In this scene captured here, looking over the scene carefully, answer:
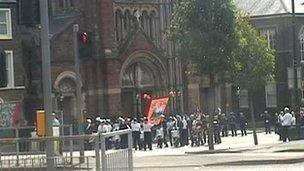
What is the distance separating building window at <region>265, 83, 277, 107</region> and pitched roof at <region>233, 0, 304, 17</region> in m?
6.65

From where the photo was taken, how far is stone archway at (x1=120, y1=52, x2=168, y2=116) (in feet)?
202

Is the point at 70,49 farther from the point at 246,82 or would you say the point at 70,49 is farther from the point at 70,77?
the point at 246,82

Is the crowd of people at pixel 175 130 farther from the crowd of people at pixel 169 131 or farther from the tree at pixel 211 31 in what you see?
the tree at pixel 211 31

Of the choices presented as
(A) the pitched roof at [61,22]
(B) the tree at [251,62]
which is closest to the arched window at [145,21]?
(A) the pitched roof at [61,22]

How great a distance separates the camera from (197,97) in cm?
6475

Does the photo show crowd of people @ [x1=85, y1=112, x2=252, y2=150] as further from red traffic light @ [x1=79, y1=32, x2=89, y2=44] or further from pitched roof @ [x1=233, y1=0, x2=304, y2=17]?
pitched roof @ [x1=233, y1=0, x2=304, y2=17]

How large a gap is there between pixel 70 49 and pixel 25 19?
42616mm

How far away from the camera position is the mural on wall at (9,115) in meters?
43.8

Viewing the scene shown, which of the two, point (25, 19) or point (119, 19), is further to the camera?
point (119, 19)

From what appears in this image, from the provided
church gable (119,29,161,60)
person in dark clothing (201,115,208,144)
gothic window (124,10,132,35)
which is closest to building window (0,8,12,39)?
church gable (119,29,161,60)

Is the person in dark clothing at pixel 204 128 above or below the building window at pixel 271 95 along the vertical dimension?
below

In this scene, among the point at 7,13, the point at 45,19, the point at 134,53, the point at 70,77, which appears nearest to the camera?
the point at 45,19

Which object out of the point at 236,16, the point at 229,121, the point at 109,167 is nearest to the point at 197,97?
the point at 229,121

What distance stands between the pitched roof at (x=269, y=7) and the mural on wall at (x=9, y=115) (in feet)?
103
